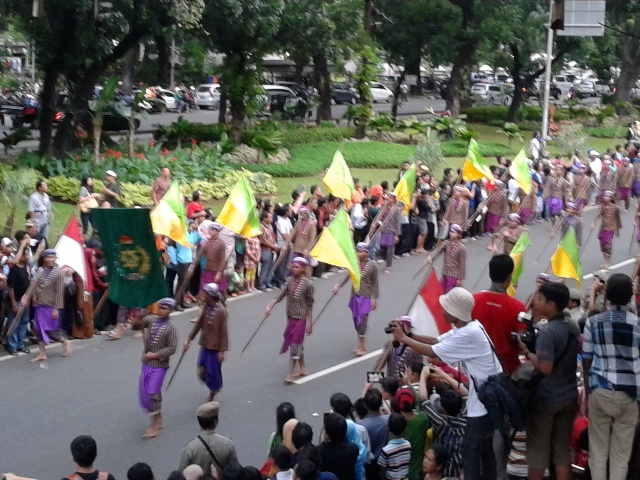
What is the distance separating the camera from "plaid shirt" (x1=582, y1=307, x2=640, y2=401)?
6902mm

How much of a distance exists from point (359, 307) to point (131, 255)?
150 inches

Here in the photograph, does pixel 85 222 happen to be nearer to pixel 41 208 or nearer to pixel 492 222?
pixel 41 208

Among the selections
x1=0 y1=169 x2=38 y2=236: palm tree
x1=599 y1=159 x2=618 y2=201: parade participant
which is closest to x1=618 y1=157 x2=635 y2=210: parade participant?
x1=599 y1=159 x2=618 y2=201: parade participant

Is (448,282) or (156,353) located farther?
(448,282)

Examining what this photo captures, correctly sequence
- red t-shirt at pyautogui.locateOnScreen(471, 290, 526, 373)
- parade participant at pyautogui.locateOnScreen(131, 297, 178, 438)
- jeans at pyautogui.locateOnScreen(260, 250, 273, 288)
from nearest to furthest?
red t-shirt at pyautogui.locateOnScreen(471, 290, 526, 373) → parade participant at pyautogui.locateOnScreen(131, 297, 178, 438) → jeans at pyautogui.locateOnScreen(260, 250, 273, 288)

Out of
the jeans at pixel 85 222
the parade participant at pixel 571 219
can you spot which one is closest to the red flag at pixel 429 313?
the parade participant at pixel 571 219

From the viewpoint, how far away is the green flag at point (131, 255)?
1048cm

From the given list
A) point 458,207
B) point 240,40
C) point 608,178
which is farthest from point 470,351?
point 240,40

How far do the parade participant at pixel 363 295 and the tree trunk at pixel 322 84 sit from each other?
19.5 m

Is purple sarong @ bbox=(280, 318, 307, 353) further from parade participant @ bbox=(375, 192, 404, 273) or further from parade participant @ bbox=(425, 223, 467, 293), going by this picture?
→ parade participant @ bbox=(375, 192, 404, 273)

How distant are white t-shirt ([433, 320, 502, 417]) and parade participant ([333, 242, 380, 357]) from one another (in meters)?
6.40

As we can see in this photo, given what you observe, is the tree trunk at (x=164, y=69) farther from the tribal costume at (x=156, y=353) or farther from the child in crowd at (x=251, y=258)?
the tribal costume at (x=156, y=353)

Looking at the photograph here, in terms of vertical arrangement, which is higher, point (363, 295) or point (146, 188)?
point (146, 188)

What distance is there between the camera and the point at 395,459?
759 centimetres
